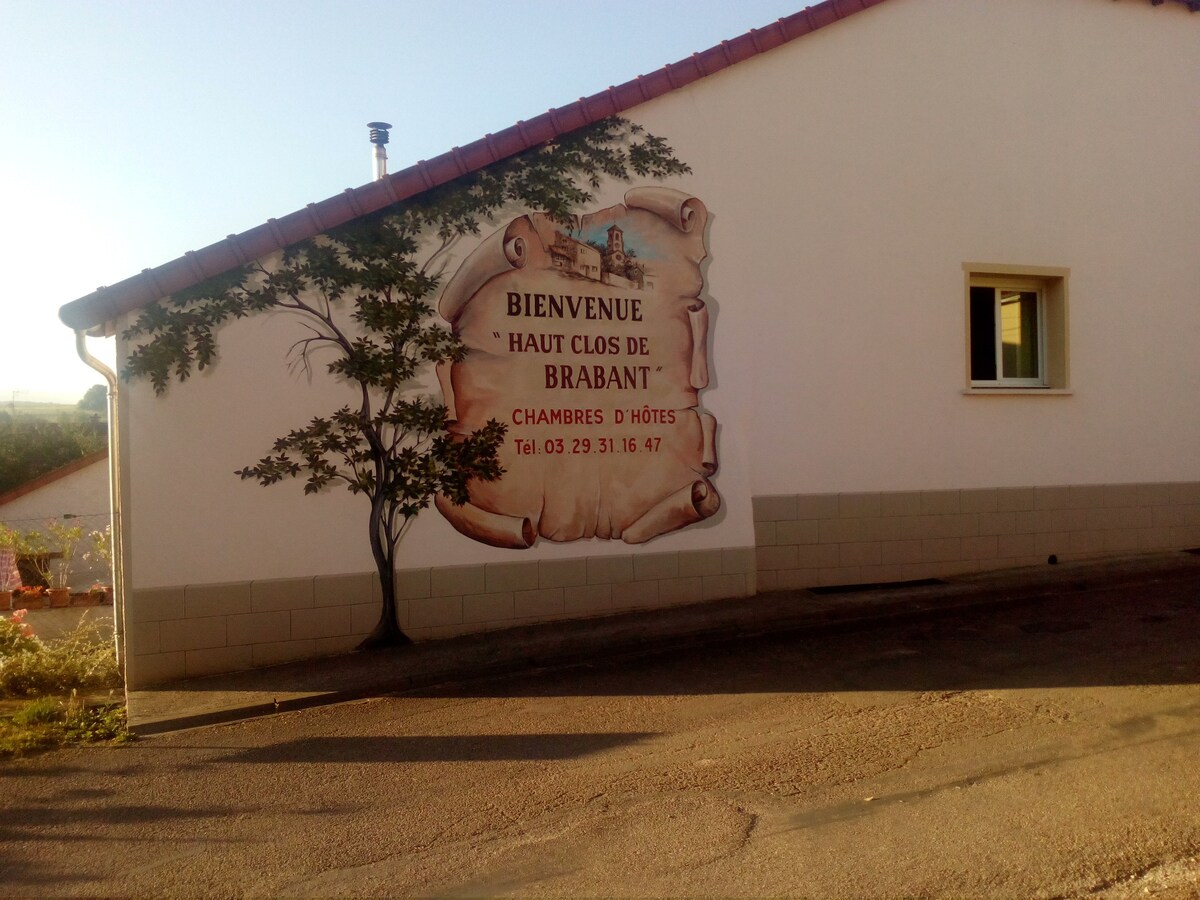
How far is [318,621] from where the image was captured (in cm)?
805

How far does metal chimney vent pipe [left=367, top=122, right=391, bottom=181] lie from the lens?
11.0m

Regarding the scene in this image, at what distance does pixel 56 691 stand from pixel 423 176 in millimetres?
4970

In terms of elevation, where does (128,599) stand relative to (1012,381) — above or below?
below

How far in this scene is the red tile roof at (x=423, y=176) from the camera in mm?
7484

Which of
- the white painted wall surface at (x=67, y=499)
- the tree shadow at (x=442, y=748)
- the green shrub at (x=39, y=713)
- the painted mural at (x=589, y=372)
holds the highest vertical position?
the painted mural at (x=589, y=372)

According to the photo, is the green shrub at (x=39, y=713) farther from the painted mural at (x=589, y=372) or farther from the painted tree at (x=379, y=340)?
the painted mural at (x=589, y=372)

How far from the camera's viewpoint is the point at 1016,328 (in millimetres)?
11070

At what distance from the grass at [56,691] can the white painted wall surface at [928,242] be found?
1930mm

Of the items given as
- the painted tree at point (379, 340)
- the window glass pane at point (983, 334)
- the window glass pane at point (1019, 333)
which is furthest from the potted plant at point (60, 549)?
the window glass pane at point (1019, 333)

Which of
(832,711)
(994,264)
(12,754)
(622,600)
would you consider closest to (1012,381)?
(994,264)

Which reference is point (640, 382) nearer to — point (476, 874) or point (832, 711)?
point (832, 711)

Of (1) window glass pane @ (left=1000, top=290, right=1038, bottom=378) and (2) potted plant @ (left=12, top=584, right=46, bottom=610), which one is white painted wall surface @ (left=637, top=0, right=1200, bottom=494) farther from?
(2) potted plant @ (left=12, top=584, right=46, bottom=610)

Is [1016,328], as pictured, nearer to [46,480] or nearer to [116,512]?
[116,512]

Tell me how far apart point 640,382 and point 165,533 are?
422cm
